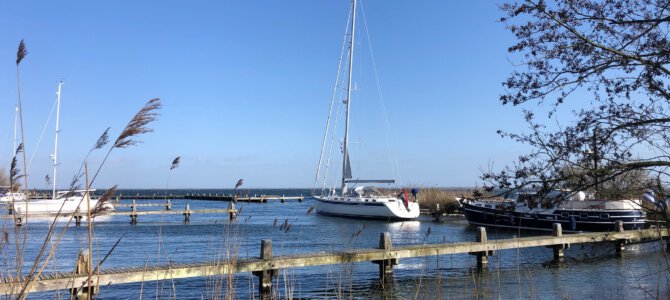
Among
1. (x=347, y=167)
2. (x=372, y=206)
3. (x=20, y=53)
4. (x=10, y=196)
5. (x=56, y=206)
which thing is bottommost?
(x=372, y=206)

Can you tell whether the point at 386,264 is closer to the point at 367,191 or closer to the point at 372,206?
the point at 372,206

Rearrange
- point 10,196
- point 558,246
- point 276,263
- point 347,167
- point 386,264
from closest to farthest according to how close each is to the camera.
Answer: point 10,196, point 276,263, point 386,264, point 558,246, point 347,167

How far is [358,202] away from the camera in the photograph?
41.2 m

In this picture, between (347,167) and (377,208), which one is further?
(347,167)

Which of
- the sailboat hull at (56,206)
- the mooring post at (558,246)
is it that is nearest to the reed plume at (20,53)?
the sailboat hull at (56,206)

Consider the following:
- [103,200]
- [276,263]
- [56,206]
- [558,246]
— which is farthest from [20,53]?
[56,206]

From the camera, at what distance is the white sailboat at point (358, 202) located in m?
40.3

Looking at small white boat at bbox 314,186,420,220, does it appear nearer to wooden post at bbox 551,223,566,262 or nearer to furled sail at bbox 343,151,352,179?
furled sail at bbox 343,151,352,179

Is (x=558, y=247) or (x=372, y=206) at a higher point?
(x=372, y=206)

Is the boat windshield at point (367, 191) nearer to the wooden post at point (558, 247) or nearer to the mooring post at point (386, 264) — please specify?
the wooden post at point (558, 247)

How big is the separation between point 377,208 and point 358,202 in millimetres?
1656

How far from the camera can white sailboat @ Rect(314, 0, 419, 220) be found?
4034 centimetres

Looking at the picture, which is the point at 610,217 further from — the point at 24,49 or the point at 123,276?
the point at 24,49

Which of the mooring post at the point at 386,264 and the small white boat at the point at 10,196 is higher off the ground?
the small white boat at the point at 10,196
